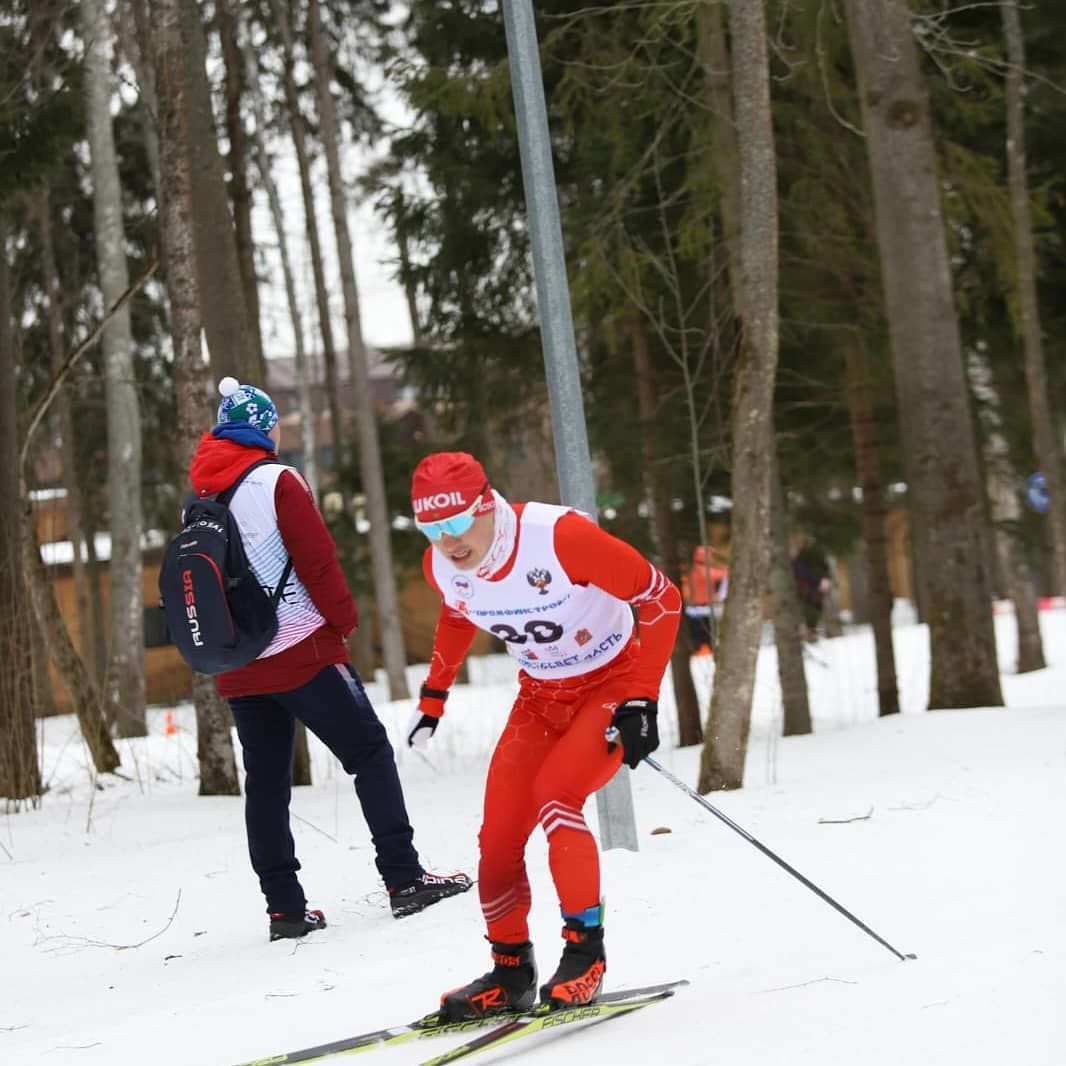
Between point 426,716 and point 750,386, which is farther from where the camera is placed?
point 750,386

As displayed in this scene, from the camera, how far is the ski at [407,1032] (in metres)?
3.66

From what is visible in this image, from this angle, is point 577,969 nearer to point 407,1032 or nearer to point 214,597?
point 407,1032

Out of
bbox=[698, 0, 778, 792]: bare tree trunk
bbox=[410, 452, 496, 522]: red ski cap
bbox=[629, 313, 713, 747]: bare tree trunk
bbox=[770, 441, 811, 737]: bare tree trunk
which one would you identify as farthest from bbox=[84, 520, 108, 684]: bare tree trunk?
bbox=[410, 452, 496, 522]: red ski cap

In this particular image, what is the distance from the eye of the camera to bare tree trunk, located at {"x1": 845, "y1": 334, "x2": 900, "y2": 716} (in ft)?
40.0

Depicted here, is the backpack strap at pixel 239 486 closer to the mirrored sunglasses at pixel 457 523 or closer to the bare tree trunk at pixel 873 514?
the mirrored sunglasses at pixel 457 523

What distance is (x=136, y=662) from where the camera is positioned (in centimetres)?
1719

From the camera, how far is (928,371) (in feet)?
32.2

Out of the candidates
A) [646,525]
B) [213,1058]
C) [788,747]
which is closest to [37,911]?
[213,1058]

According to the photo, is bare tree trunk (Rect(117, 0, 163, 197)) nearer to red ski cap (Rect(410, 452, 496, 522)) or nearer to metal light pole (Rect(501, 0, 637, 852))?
metal light pole (Rect(501, 0, 637, 852))

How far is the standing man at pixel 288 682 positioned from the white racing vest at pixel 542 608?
118 cm

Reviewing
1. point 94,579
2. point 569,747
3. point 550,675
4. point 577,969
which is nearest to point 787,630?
point 550,675

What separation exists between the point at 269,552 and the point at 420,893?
1451 millimetres

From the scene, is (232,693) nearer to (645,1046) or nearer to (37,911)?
(37,911)

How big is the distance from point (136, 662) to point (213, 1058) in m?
13.8
